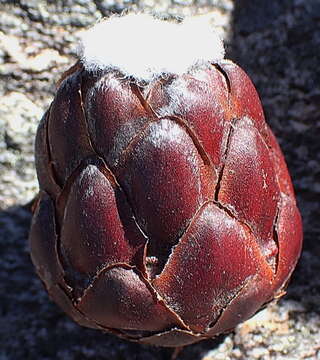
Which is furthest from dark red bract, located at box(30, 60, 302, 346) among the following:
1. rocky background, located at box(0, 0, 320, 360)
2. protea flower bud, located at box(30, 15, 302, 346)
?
rocky background, located at box(0, 0, 320, 360)

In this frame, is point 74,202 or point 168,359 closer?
point 74,202

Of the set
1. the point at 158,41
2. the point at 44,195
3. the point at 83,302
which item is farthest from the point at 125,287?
the point at 158,41

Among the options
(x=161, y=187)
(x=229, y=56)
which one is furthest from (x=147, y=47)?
(x=229, y=56)

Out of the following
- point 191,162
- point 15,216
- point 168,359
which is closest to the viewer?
point 191,162

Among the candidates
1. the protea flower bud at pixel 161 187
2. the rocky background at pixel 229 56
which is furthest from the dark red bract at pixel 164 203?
the rocky background at pixel 229 56

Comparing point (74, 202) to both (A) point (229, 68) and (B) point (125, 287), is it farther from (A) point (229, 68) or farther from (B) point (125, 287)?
(A) point (229, 68)
